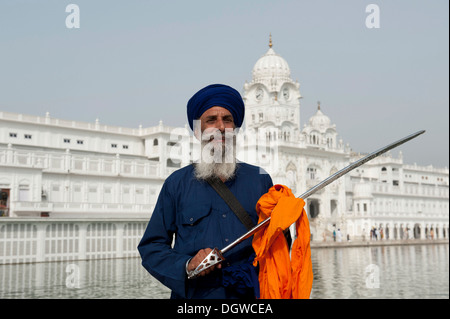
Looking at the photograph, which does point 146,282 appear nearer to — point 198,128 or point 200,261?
point 198,128

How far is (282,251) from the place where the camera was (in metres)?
2.76

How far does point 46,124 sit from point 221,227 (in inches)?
1558

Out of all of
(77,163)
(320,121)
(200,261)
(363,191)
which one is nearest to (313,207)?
(363,191)

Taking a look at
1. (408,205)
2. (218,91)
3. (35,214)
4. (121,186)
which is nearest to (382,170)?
(408,205)

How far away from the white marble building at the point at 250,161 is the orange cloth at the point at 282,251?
93.5ft

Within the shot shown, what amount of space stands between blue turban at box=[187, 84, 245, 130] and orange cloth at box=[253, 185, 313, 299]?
66 centimetres

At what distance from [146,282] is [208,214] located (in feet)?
57.1

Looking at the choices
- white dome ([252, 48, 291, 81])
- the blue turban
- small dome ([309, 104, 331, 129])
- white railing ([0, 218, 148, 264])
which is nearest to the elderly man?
the blue turban

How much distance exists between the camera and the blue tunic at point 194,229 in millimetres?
2816

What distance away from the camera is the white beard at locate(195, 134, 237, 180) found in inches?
121

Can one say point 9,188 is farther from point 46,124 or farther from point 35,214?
point 46,124

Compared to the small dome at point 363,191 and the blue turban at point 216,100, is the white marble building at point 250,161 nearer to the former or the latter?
the small dome at point 363,191

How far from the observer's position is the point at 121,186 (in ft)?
119
